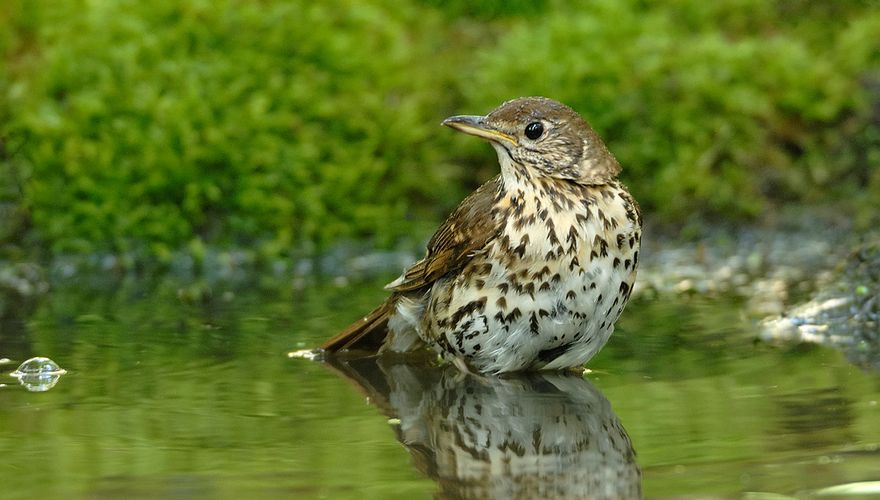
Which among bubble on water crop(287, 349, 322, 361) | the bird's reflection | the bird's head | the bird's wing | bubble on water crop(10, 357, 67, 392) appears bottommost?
the bird's reflection

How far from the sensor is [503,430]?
13.7 feet

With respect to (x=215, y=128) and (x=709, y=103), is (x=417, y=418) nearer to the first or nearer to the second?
(x=215, y=128)

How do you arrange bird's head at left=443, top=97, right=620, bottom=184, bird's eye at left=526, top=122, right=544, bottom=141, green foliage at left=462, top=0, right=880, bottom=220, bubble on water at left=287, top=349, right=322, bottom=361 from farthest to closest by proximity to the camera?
green foliage at left=462, top=0, right=880, bottom=220 → bubble on water at left=287, top=349, right=322, bottom=361 → bird's eye at left=526, top=122, right=544, bottom=141 → bird's head at left=443, top=97, right=620, bottom=184

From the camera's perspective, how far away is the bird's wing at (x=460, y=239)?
504cm

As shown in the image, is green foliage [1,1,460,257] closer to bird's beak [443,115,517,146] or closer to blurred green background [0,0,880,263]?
blurred green background [0,0,880,263]

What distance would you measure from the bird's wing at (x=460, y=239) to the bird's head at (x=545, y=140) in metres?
0.17

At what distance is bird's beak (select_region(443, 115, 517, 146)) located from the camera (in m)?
5.23

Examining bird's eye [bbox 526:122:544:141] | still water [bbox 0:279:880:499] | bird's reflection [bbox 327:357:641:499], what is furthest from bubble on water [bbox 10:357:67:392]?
bird's eye [bbox 526:122:544:141]

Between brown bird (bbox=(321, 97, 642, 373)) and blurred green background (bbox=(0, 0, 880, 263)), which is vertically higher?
blurred green background (bbox=(0, 0, 880, 263))

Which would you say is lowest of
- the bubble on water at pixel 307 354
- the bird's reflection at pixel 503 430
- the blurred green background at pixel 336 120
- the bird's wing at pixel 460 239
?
the bird's reflection at pixel 503 430

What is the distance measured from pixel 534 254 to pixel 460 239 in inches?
14.9

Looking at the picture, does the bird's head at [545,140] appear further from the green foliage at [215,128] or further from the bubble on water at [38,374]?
the green foliage at [215,128]

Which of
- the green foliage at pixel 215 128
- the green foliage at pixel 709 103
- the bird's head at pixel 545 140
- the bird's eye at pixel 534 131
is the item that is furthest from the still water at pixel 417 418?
the green foliage at pixel 709 103

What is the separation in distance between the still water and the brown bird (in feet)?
0.49
